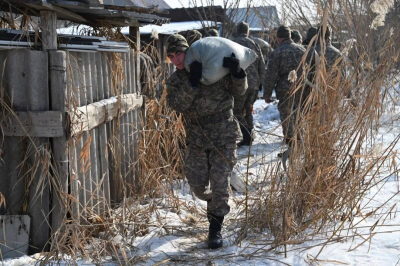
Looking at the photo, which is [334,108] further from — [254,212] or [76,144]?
[76,144]

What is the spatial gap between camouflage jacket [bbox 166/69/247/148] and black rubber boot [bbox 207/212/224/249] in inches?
22.2

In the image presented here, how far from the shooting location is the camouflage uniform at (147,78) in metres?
5.80

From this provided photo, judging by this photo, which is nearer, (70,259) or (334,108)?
(70,259)

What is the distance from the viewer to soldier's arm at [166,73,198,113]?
13.2 feet

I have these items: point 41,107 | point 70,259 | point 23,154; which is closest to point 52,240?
point 70,259

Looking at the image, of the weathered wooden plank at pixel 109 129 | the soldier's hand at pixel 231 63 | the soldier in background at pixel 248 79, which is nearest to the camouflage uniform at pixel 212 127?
the soldier's hand at pixel 231 63

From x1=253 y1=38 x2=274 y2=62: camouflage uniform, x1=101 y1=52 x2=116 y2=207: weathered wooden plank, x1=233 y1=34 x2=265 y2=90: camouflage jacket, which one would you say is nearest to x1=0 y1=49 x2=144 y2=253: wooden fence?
x1=101 y1=52 x2=116 y2=207: weathered wooden plank

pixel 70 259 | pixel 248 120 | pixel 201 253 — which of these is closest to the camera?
pixel 70 259

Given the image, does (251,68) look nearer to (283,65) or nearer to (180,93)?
(283,65)

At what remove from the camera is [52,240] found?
135 inches

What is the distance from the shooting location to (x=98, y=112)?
4203mm

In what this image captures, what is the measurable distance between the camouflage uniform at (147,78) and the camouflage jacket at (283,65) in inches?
85.8

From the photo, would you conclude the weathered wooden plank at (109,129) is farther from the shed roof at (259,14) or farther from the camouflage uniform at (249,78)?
the shed roof at (259,14)

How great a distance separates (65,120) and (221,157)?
123 cm
